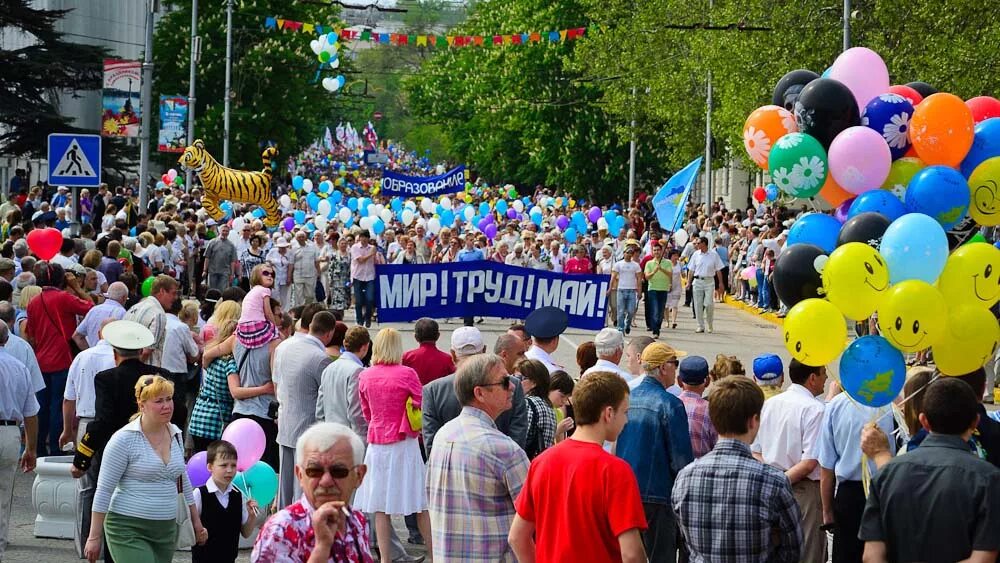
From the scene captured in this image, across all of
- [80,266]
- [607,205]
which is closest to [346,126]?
[607,205]

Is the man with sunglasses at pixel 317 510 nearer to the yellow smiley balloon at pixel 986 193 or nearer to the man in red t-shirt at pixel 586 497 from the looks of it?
the man in red t-shirt at pixel 586 497

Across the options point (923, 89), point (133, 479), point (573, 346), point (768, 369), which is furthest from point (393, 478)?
point (573, 346)

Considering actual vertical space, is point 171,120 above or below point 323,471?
above

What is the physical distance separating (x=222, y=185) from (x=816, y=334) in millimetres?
35131

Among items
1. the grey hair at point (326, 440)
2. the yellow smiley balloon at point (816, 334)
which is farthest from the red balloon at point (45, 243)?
the grey hair at point (326, 440)

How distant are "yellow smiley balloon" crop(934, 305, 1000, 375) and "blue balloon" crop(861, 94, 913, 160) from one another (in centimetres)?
191

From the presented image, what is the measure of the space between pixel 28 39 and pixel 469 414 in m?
51.7

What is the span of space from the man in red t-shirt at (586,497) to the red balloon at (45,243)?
1282cm

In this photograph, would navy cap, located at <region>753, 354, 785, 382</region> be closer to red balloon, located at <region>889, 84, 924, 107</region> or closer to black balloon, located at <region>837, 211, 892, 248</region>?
black balloon, located at <region>837, 211, 892, 248</region>

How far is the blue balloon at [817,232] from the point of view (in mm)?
10367

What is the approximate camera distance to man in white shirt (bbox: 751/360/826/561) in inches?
346

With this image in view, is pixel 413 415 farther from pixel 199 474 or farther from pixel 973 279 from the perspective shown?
pixel 973 279

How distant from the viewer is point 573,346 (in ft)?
83.3

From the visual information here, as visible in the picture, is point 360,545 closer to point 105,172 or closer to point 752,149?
point 752,149
